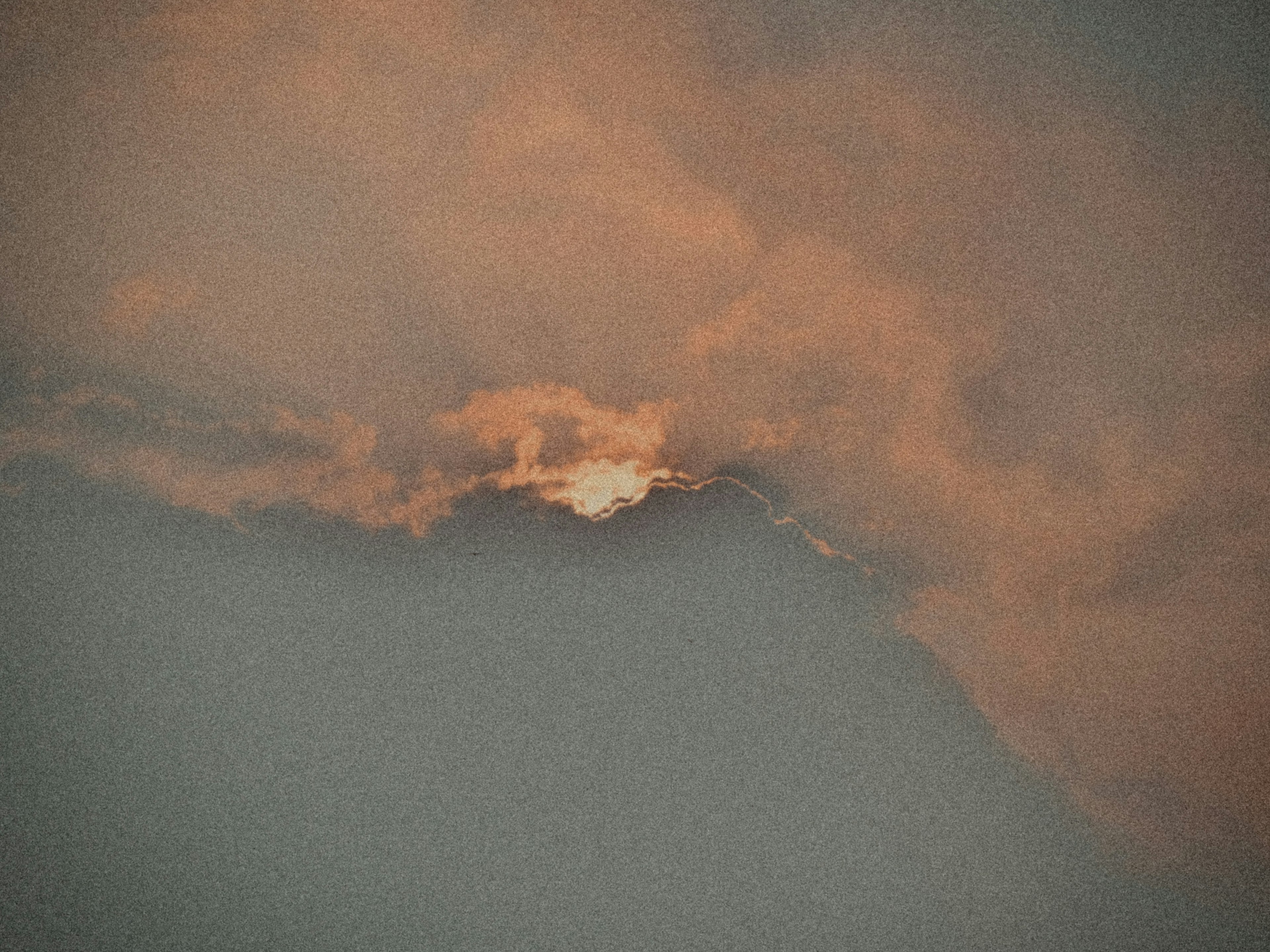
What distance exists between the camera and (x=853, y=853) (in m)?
1.88

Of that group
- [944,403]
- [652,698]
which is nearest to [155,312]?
[652,698]

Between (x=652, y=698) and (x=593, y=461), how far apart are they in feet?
2.20

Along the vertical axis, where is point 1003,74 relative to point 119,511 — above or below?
above

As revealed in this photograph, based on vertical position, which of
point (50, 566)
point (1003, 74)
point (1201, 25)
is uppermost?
point (1201, 25)

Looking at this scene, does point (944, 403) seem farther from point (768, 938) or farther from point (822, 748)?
point (768, 938)

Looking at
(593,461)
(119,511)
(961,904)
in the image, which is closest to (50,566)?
(119,511)

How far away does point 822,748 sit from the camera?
6.12ft

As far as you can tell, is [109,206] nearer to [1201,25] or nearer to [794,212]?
[794,212]

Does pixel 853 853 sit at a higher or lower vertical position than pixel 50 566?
lower

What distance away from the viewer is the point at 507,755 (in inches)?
72.9

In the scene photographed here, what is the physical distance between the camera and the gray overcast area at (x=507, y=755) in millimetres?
1817

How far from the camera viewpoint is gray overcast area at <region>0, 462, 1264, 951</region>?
1817 millimetres

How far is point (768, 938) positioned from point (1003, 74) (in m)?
2.44

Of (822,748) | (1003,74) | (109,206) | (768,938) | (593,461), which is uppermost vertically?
(1003,74)
